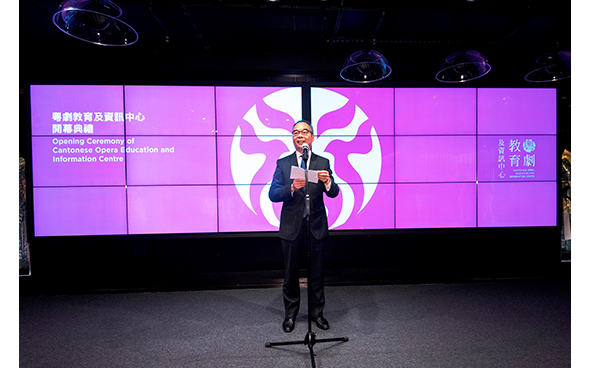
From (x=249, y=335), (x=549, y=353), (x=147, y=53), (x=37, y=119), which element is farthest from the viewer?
(x=147, y=53)

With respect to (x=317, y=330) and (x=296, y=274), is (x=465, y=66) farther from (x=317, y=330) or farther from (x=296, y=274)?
(x=317, y=330)

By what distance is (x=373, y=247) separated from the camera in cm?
470

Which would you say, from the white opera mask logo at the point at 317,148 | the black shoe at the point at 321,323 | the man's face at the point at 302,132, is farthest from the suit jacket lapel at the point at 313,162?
the black shoe at the point at 321,323

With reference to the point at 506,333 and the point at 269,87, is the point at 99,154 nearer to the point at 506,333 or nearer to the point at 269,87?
the point at 269,87

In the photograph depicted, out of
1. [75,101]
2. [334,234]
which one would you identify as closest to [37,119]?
[75,101]

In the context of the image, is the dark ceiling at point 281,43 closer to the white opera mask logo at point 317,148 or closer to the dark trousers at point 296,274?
the white opera mask logo at point 317,148

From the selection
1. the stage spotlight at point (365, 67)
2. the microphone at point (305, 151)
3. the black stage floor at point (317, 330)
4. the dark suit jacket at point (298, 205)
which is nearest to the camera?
the microphone at point (305, 151)

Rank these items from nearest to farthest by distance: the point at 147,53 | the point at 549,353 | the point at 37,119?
the point at 549,353
the point at 37,119
the point at 147,53

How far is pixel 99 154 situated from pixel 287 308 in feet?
10.9

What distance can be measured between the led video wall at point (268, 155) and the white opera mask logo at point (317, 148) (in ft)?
0.05

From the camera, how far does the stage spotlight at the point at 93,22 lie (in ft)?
A: 8.89

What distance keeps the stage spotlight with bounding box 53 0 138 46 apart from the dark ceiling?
1.08 metres

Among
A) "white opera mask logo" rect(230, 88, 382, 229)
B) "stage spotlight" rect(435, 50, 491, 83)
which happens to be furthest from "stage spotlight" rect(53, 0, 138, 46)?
"stage spotlight" rect(435, 50, 491, 83)

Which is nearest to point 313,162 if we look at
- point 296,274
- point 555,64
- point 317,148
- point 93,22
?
point 296,274
